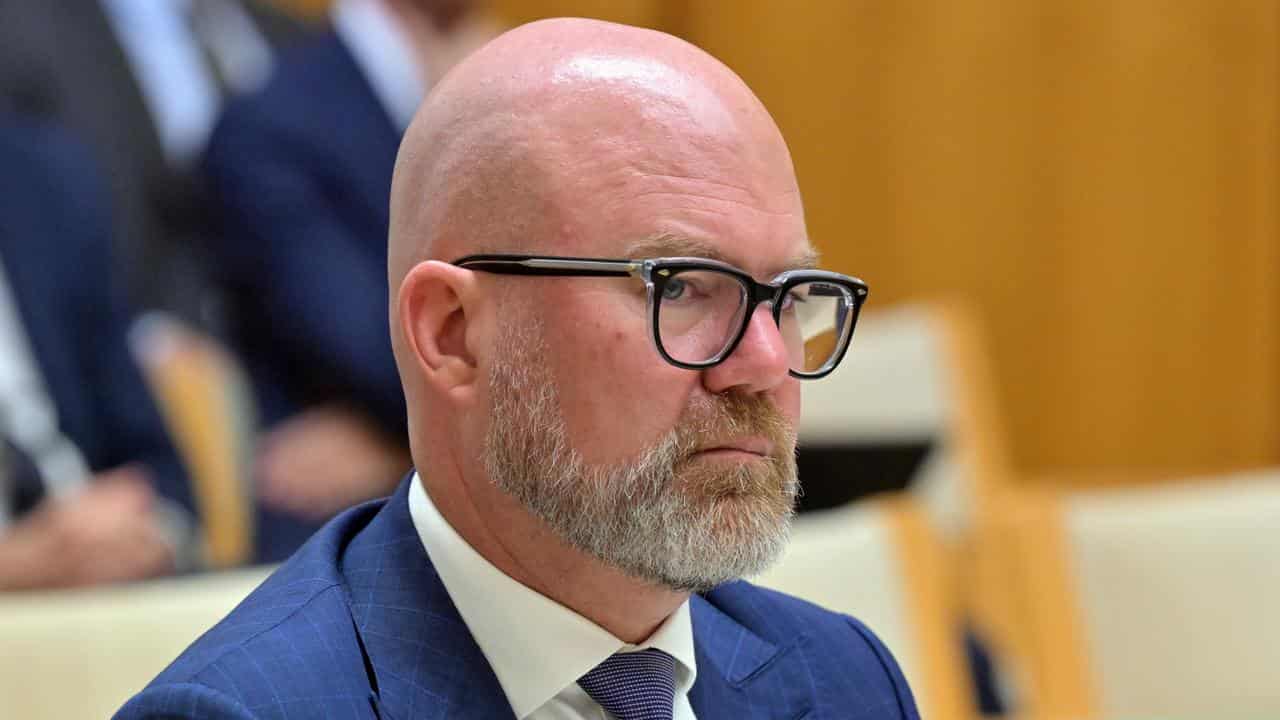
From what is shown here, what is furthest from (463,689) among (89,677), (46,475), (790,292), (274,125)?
(274,125)

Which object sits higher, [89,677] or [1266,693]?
[89,677]

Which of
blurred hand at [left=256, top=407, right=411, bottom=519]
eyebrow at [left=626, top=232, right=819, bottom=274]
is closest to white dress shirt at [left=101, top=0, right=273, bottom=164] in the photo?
blurred hand at [left=256, top=407, right=411, bottom=519]

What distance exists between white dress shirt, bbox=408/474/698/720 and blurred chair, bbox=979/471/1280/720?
134 cm

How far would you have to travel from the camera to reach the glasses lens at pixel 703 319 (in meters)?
0.83

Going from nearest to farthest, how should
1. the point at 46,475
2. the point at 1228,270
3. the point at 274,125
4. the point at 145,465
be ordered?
the point at 46,475
the point at 145,465
the point at 274,125
the point at 1228,270

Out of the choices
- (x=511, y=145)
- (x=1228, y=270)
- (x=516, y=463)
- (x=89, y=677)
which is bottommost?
(x=1228, y=270)

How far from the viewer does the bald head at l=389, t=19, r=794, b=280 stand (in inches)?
32.1

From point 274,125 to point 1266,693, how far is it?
160 centimetres

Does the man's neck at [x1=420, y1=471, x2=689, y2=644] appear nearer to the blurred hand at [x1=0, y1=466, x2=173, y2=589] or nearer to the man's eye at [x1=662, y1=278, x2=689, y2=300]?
the man's eye at [x1=662, y1=278, x2=689, y2=300]

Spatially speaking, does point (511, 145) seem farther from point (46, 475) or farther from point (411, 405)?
point (46, 475)

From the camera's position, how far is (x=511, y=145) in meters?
0.83

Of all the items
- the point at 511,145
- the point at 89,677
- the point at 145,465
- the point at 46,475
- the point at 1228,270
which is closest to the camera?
the point at 511,145

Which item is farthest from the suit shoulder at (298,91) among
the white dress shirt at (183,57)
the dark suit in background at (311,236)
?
the white dress shirt at (183,57)

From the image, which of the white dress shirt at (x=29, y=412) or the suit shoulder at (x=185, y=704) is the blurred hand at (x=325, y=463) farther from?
the suit shoulder at (x=185, y=704)
